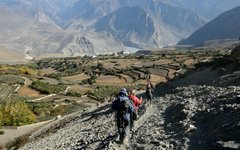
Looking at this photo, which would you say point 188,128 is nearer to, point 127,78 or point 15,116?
point 15,116

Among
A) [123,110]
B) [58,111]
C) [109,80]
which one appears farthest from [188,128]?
[109,80]

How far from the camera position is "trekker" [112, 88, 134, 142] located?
702 inches

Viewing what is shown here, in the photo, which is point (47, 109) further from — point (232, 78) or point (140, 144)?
point (140, 144)

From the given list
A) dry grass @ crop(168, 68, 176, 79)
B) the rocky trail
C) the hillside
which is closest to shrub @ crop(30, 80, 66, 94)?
dry grass @ crop(168, 68, 176, 79)

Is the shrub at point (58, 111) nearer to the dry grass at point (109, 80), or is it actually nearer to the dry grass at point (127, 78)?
the dry grass at point (109, 80)

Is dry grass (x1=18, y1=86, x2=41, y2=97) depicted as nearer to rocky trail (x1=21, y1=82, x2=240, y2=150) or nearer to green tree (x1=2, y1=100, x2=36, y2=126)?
green tree (x1=2, y1=100, x2=36, y2=126)

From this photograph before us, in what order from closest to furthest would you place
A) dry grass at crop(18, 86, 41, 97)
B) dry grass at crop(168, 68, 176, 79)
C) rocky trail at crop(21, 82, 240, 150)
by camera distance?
1. rocky trail at crop(21, 82, 240, 150)
2. dry grass at crop(18, 86, 41, 97)
3. dry grass at crop(168, 68, 176, 79)

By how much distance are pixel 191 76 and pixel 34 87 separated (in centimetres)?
7007

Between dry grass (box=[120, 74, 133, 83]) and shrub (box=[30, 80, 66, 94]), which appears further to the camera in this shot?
dry grass (box=[120, 74, 133, 83])

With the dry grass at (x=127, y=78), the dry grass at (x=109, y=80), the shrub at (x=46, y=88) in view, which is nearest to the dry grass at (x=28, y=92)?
the shrub at (x=46, y=88)

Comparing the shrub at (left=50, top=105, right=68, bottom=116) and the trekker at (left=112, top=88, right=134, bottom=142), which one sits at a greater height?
the trekker at (left=112, top=88, right=134, bottom=142)

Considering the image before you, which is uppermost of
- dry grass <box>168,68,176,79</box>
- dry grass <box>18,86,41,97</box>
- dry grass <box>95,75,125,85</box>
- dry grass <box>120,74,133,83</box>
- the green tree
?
the green tree

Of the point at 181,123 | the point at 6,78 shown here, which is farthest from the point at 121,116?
the point at 6,78

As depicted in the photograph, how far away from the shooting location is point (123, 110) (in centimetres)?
1789
